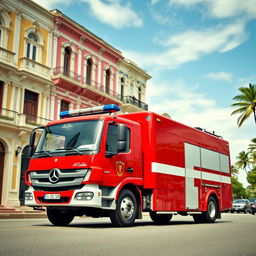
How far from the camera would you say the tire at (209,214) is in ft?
43.8

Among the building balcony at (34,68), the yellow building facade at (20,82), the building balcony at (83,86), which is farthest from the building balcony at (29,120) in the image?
the building balcony at (83,86)

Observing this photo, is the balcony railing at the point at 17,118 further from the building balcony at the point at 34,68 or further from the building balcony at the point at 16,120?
the building balcony at the point at 34,68

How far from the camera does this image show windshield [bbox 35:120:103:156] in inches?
355

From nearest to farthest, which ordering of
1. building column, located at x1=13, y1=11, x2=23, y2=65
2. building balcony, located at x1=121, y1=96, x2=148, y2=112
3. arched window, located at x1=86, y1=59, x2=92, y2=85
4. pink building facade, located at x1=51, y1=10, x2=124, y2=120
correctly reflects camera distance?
building column, located at x1=13, y1=11, x2=23, y2=65
pink building facade, located at x1=51, y1=10, x2=124, y2=120
arched window, located at x1=86, y1=59, x2=92, y2=85
building balcony, located at x1=121, y1=96, x2=148, y2=112

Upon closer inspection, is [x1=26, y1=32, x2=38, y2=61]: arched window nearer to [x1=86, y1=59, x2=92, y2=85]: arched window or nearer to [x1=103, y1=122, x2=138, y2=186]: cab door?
[x1=86, y1=59, x2=92, y2=85]: arched window

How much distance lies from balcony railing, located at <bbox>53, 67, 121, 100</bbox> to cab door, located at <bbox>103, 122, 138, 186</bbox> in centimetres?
1797

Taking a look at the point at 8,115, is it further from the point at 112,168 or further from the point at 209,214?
the point at 112,168

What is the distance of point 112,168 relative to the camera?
30.0 feet

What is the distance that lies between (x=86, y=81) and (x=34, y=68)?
5914 mm

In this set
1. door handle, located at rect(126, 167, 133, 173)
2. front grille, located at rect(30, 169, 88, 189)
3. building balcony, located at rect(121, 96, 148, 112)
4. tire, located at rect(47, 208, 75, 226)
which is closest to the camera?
front grille, located at rect(30, 169, 88, 189)

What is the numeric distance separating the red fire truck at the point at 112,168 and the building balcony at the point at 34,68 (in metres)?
14.6

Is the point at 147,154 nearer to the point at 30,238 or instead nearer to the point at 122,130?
the point at 122,130

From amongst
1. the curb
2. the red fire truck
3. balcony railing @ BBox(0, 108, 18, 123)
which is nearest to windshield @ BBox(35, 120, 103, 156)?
the red fire truck

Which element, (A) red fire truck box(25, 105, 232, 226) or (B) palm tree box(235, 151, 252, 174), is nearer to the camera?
(A) red fire truck box(25, 105, 232, 226)
